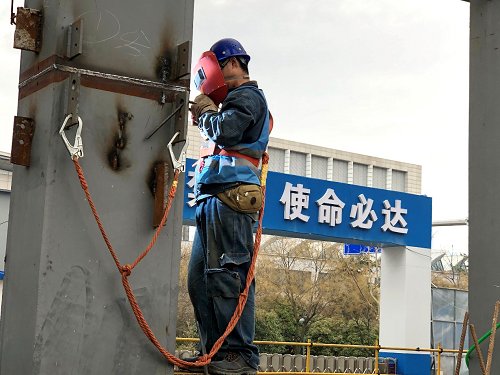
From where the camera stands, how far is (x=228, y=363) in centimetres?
418

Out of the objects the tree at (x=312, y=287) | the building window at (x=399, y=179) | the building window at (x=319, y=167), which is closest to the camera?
the tree at (x=312, y=287)

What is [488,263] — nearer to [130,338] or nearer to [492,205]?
[492,205]

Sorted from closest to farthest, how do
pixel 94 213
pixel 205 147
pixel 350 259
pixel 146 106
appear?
pixel 94 213
pixel 146 106
pixel 205 147
pixel 350 259

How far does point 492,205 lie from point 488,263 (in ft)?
1.43

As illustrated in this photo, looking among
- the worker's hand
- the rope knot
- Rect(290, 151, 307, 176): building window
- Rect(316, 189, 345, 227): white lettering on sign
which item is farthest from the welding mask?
Rect(290, 151, 307, 176): building window

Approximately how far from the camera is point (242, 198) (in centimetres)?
431

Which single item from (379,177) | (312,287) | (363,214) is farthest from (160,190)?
(379,177)

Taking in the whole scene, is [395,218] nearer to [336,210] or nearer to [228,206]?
[336,210]

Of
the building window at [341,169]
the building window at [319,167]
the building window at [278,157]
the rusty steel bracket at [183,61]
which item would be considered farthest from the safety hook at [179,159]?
the building window at [341,169]

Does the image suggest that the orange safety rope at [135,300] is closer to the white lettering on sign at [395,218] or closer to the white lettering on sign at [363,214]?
the white lettering on sign at [363,214]

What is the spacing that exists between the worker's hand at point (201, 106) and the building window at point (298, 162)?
80324 mm

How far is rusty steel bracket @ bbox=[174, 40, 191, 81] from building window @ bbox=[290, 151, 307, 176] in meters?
80.8

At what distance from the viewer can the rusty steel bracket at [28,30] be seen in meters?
3.85

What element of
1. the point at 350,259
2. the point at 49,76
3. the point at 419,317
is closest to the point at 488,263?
the point at 49,76
